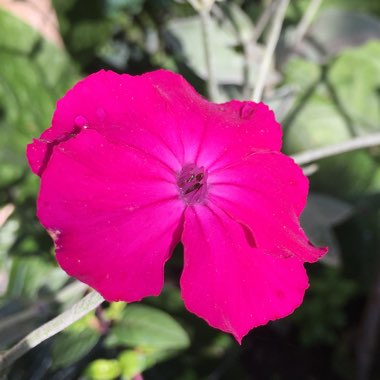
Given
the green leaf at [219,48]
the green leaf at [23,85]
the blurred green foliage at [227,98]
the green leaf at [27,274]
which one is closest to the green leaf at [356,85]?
the blurred green foliage at [227,98]

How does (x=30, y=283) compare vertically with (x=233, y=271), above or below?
below

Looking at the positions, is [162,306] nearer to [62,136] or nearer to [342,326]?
[342,326]

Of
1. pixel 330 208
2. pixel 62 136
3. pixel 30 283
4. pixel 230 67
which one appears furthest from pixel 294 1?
pixel 62 136

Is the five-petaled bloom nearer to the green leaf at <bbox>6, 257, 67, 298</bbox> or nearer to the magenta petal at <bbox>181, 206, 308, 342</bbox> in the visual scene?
the magenta petal at <bbox>181, 206, 308, 342</bbox>

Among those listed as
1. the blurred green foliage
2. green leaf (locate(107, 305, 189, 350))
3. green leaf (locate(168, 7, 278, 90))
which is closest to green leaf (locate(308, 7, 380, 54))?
the blurred green foliage

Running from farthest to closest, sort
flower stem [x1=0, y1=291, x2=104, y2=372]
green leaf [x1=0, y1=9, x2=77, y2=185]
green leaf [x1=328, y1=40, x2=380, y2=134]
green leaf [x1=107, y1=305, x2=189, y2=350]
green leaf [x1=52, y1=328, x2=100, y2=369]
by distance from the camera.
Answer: green leaf [x1=328, y1=40, x2=380, y2=134], green leaf [x1=0, y1=9, x2=77, y2=185], green leaf [x1=107, y1=305, x2=189, y2=350], green leaf [x1=52, y1=328, x2=100, y2=369], flower stem [x1=0, y1=291, x2=104, y2=372]

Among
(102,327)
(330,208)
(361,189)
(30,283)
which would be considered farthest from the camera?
(361,189)

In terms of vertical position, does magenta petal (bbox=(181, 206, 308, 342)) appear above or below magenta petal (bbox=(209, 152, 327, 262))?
below
